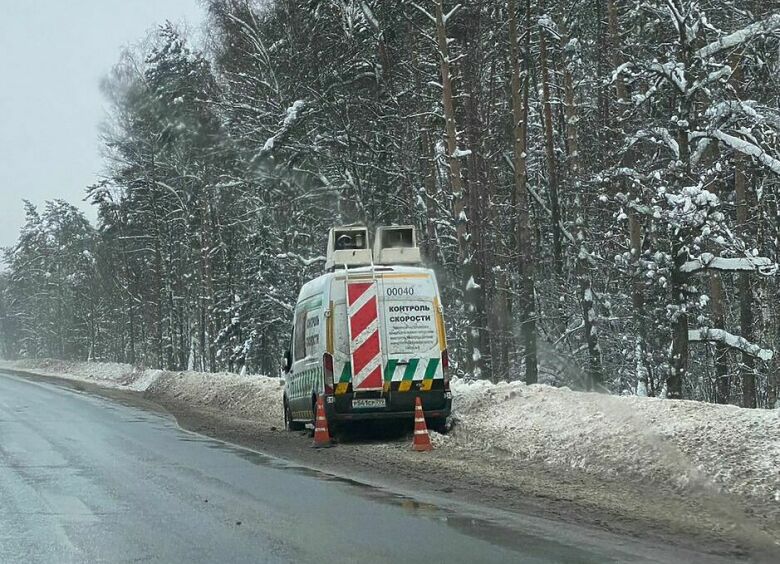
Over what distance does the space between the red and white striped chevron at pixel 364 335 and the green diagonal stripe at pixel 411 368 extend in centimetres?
44

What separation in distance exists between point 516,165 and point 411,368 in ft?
37.7

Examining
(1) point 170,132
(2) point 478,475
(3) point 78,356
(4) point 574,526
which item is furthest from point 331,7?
(3) point 78,356

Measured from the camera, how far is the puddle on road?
7.34m

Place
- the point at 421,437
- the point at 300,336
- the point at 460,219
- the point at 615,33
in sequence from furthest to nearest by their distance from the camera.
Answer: the point at 615,33, the point at 460,219, the point at 300,336, the point at 421,437

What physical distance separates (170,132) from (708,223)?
27.0 metres

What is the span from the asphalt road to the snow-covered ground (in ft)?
7.92

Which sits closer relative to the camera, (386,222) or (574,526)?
(574,526)

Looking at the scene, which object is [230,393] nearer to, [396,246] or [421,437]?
[396,246]

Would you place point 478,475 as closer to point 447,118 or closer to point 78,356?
point 447,118

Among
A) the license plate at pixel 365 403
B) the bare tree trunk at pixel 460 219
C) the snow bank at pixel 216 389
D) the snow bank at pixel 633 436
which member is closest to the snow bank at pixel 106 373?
the snow bank at pixel 216 389

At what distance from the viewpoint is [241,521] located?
355 inches

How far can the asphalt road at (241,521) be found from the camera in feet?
24.5

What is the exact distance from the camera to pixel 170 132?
3931cm

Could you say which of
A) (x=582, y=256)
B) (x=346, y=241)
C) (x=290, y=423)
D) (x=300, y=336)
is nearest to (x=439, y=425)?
(x=300, y=336)
